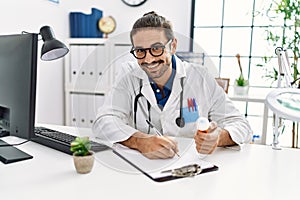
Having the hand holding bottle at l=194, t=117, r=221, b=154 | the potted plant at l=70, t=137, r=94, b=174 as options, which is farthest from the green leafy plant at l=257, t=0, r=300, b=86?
the potted plant at l=70, t=137, r=94, b=174

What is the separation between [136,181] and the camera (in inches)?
34.3

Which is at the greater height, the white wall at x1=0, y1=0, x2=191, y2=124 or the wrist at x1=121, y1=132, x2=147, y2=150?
the white wall at x1=0, y1=0, x2=191, y2=124

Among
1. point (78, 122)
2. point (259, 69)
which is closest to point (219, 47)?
point (259, 69)

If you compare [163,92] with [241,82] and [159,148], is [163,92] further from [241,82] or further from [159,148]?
[241,82]

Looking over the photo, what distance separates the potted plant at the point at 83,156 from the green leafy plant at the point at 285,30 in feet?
6.18

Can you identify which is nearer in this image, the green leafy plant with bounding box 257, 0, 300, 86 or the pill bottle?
the pill bottle

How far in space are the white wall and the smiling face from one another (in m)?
1.38

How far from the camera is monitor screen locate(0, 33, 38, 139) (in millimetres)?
959

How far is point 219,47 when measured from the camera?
10.3ft

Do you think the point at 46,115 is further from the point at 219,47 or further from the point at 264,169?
the point at 264,169

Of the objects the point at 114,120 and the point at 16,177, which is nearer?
the point at 16,177

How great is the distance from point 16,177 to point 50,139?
326 mm

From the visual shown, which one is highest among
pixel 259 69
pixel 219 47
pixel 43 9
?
pixel 43 9

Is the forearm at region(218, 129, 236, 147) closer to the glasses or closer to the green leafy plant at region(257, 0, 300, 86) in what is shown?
the glasses
